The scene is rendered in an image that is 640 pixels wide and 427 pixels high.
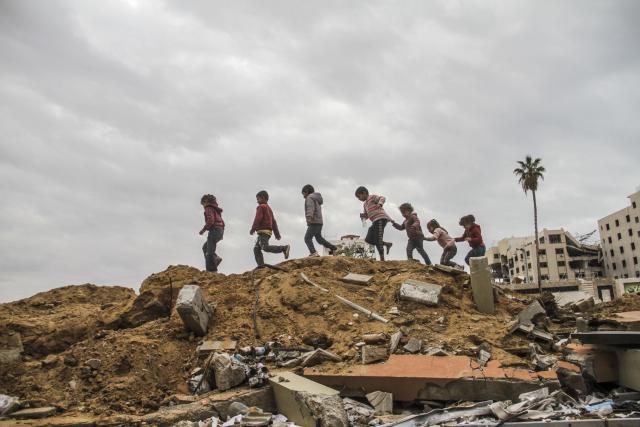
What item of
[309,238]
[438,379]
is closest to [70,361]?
[438,379]

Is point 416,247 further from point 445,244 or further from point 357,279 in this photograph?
point 357,279

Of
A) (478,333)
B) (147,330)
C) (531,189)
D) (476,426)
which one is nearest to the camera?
(476,426)

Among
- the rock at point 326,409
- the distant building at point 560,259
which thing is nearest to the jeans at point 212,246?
the rock at point 326,409

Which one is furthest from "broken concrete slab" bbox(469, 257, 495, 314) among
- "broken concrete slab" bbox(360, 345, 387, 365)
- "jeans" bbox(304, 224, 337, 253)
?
"jeans" bbox(304, 224, 337, 253)

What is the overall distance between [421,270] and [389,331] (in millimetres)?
2166

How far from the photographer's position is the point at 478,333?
5738mm

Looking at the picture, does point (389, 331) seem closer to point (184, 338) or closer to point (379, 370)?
point (379, 370)

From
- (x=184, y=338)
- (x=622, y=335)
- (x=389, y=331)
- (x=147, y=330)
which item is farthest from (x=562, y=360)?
(x=147, y=330)

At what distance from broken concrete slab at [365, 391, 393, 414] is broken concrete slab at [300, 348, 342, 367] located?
2.58 feet

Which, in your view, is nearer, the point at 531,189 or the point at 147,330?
the point at 147,330

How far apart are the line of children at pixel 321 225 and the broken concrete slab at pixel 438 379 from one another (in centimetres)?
399

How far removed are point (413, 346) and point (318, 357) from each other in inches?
47.1

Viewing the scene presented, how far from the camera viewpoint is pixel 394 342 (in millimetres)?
5441

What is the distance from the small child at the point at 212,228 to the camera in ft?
27.5
